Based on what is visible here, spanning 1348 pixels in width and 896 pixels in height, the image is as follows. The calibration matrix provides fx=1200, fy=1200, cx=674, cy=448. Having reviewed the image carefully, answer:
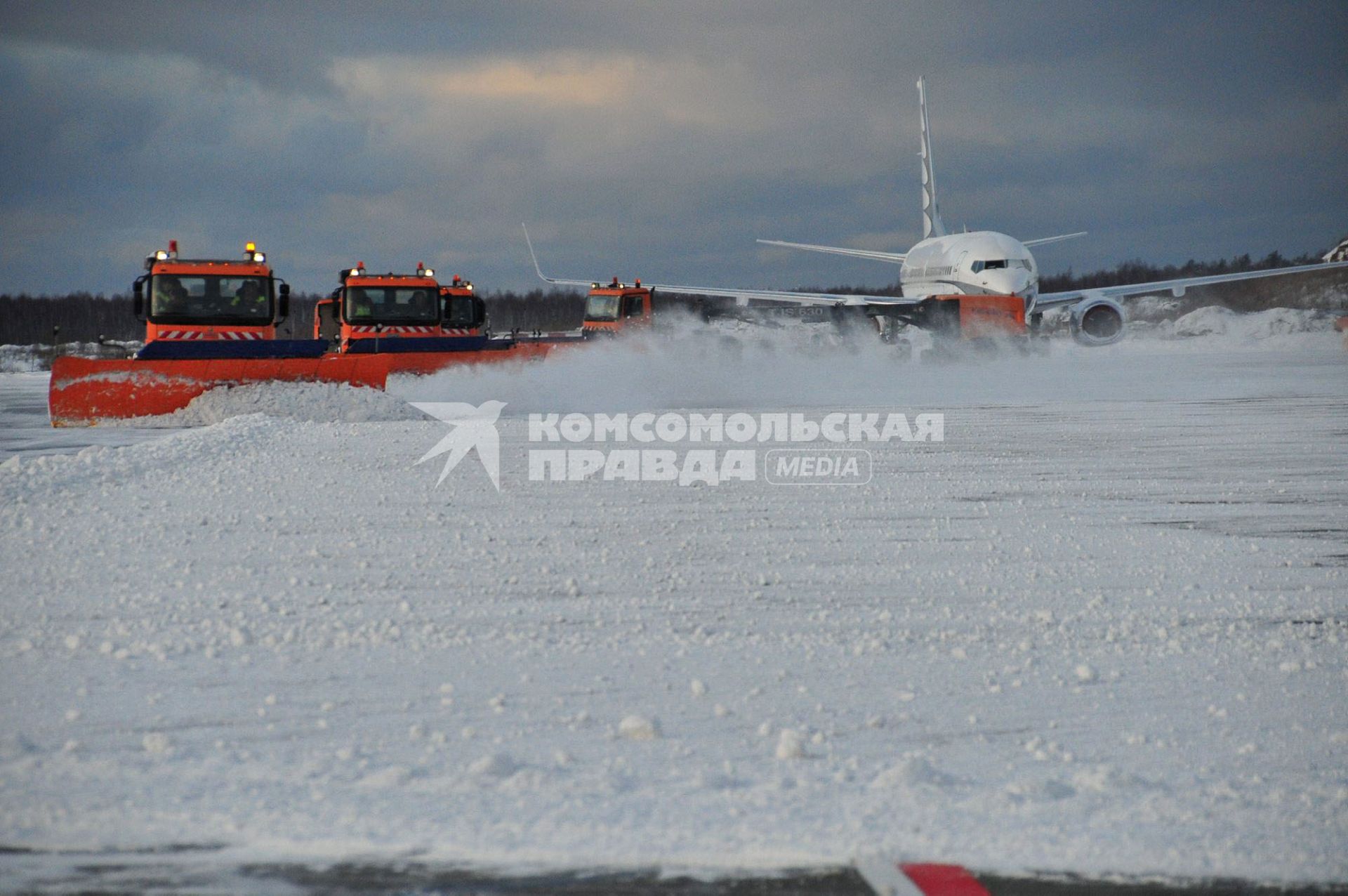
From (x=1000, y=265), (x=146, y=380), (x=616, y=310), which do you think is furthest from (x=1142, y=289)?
(x=146, y=380)

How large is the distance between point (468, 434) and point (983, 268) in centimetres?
2367

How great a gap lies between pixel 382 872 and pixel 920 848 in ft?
4.97

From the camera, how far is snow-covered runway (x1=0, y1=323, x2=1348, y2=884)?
363 centimetres

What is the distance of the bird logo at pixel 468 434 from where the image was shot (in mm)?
11984

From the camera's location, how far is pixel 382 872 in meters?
3.27

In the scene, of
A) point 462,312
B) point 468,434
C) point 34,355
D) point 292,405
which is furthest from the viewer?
point 34,355

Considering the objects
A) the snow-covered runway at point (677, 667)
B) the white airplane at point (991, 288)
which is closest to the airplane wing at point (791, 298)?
the white airplane at point (991, 288)

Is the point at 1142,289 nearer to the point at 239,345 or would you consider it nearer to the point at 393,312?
the point at 393,312

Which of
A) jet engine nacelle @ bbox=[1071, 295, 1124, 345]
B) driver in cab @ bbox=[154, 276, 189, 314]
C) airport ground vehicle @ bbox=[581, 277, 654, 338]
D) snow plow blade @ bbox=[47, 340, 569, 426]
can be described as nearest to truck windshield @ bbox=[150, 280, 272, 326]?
driver in cab @ bbox=[154, 276, 189, 314]

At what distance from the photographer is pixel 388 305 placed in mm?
22234

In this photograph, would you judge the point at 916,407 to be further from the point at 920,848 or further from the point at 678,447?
the point at 920,848

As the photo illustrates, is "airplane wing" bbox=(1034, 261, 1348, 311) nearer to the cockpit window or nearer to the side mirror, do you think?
the cockpit window

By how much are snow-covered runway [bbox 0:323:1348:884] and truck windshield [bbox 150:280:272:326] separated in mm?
7751

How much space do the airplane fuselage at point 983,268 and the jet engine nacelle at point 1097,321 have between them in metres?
1.69
